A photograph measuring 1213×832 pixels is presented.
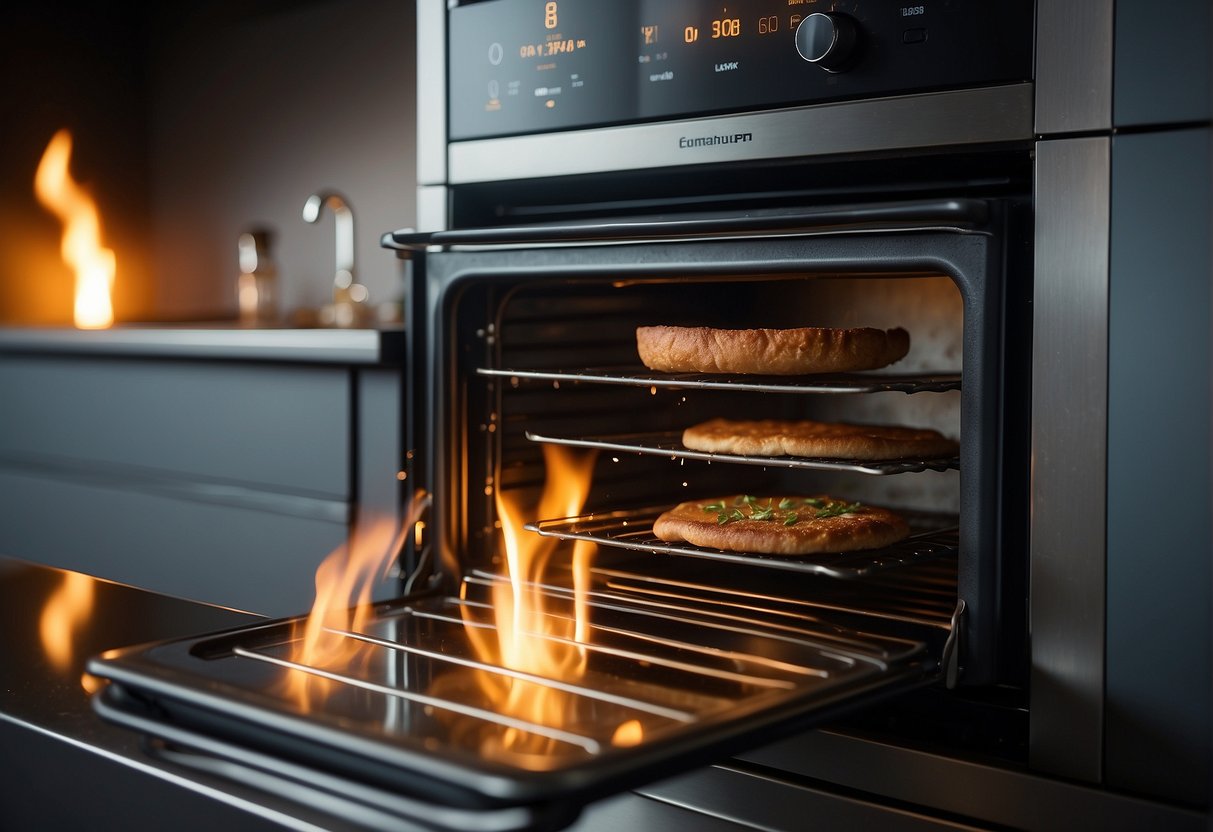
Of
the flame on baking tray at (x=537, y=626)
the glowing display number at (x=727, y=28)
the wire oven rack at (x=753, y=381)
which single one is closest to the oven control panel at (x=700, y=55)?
the glowing display number at (x=727, y=28)

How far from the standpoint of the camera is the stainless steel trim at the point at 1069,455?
0.90m

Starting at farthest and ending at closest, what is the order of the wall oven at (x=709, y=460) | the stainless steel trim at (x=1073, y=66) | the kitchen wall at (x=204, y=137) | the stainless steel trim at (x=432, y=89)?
the kitchen wall at (x=204, y=137) < the stainless steel trim at (x=432, y=89) < the stainless steel trim at (x=1073, y=66) < the wall oven at (x=709, y=460)

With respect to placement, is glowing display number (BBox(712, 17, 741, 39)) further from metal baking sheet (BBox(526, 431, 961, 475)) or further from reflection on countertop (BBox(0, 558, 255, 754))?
reflection on countertop (BBox(0, 558, 255, 754))

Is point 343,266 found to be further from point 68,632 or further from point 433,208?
point 68,632

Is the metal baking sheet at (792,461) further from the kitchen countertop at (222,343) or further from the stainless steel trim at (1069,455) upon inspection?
the kitchen countertop at (222,343)

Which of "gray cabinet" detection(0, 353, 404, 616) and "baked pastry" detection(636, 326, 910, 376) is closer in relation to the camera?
"baked pastry" detection(636, 326, 910, 376)

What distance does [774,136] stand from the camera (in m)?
1.08

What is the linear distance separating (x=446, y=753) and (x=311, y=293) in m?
2.23

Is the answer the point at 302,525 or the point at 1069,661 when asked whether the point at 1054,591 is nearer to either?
the point at 1069,661

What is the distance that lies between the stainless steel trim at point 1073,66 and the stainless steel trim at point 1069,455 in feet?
0.06

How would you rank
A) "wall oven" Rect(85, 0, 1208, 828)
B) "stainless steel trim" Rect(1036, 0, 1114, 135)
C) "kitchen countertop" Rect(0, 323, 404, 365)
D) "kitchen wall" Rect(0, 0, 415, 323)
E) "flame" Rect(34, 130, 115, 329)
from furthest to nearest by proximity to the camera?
1. "flame" Rect(34, 130, 115, 329)
2. "kitchen wall" Rect(0, 0, 415, 323)
3. "kitchen countertop" Rect(0, 323, 404, 365)
4. "stainless steel trim" Rect(1036, 0, 1114, 135)
5. "wall oven" Rect(85, 0, 1208, 828)

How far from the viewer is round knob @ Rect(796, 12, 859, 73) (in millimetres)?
1014

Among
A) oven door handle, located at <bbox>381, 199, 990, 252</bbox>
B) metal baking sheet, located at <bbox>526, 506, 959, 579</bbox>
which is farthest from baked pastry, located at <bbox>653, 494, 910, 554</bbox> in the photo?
oven door handle, located at <bbox>381, 199, 990, 252</bbox>

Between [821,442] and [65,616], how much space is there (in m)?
0.70
